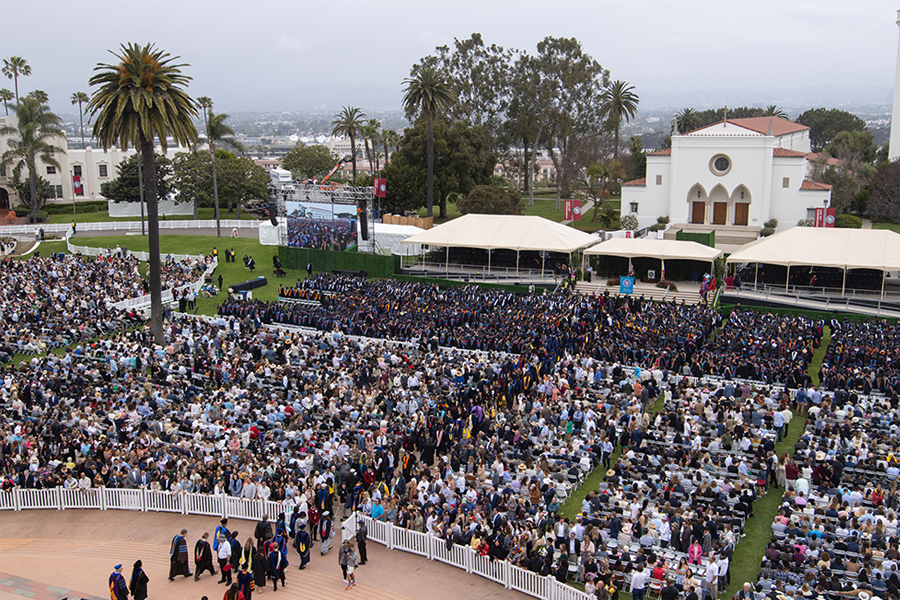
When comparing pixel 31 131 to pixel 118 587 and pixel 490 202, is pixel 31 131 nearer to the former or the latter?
pixel 490 202

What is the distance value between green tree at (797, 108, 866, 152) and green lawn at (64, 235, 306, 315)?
310 feet

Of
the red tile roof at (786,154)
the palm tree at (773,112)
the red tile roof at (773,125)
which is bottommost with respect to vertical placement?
the red tile roof at (786,154)

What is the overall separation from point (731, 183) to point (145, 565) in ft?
167

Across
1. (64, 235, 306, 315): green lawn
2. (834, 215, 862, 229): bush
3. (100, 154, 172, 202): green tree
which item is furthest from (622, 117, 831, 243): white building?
(100, 154, 172, 202): green tree

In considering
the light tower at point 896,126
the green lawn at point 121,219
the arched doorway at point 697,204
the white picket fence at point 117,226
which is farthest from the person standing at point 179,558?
the light tower at point 896,126

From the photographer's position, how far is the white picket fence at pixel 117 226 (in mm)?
60347

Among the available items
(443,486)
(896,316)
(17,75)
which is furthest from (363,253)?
(17,75)

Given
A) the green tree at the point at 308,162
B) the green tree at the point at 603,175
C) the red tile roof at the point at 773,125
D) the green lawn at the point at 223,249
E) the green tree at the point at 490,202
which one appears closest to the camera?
the green lawn at the point at 223,249

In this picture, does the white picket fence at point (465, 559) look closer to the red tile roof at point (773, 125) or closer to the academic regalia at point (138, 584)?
the academic regalia at point (138, 584)

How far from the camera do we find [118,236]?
60.5 metres

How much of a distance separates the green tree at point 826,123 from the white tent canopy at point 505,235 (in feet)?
294

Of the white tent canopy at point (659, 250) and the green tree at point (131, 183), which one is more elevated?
the green tree at point (131, 183)

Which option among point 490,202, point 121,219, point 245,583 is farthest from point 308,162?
point 245,583

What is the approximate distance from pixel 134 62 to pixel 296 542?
72.1 feet
